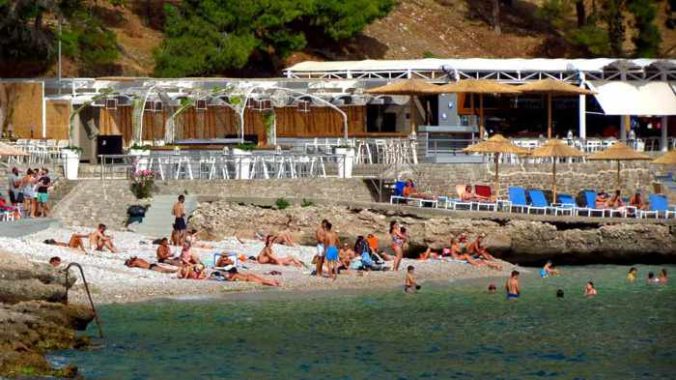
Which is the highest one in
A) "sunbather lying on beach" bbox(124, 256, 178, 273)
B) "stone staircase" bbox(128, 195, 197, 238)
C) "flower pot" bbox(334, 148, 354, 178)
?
"flower pot" bbox(334, 148, 354, 178)

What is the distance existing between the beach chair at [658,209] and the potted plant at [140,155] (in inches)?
466

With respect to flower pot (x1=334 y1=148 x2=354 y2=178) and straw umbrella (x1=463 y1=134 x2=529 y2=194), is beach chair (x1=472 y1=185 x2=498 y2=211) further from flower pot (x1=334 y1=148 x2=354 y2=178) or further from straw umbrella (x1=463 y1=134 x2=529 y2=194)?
flower pot (x1=334 y1=148 x2=354 y2=178)

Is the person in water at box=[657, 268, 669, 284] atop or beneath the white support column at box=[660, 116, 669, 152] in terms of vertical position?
beneath

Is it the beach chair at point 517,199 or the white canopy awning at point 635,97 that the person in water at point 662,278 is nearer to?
the beach chair at point 517,199

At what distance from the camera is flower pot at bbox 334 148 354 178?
45031mm

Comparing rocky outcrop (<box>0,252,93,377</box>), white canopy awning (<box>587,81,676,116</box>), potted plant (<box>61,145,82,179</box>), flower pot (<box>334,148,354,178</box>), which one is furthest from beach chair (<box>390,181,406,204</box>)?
rocky outcrop (<box>0,252,93,377</box>)

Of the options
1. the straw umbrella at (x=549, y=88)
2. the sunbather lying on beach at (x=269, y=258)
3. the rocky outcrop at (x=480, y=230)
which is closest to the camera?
the sunbather lying on beach at (x=269, y=258)

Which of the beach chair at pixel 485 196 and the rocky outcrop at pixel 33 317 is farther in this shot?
the beach chair at pixel 485 196

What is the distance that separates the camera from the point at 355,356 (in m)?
29.8

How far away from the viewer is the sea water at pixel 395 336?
2862 centimetres

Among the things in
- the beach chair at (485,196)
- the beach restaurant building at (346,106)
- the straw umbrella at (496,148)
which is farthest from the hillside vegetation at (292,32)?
the beach chair at (485,196)

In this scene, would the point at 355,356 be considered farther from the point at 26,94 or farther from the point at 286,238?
the point at 26,94

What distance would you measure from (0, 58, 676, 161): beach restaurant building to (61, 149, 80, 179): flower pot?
A: 2568 millimetres

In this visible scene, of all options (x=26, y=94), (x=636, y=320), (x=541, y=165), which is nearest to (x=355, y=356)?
(x=636, y=320)
